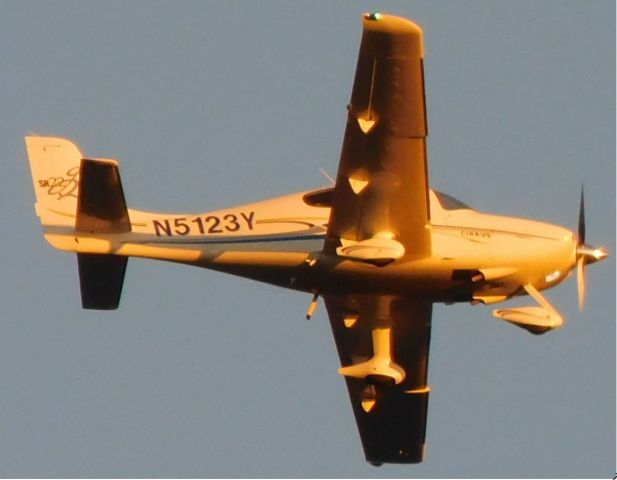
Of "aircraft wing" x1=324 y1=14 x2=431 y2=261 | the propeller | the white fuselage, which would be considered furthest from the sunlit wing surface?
the propeller

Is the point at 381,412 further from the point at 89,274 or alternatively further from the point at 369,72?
the point at 369,72

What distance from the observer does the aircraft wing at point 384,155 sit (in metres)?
21.6

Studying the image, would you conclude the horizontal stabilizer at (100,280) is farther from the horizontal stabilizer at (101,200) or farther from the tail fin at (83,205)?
the horizontal stabilizer at (101,200)

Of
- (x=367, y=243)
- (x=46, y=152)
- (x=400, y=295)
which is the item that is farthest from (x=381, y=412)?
(x=46, y=152)

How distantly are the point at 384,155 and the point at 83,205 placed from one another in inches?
184

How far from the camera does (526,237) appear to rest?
24.8 meters

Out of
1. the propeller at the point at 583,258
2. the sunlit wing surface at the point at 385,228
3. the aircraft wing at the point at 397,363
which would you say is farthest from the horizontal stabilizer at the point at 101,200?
the propeller at the point at 583,258

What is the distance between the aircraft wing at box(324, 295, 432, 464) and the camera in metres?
26.2

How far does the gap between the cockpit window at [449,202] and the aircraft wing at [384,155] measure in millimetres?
896

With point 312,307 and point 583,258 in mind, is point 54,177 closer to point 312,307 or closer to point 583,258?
point 312,307

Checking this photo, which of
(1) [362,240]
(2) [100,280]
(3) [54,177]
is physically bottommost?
(2) [100,280]

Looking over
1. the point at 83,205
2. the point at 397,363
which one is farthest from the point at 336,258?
the point at 83,205

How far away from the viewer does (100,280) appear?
25312 millimetres

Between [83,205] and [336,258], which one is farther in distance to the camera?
[336,258]
